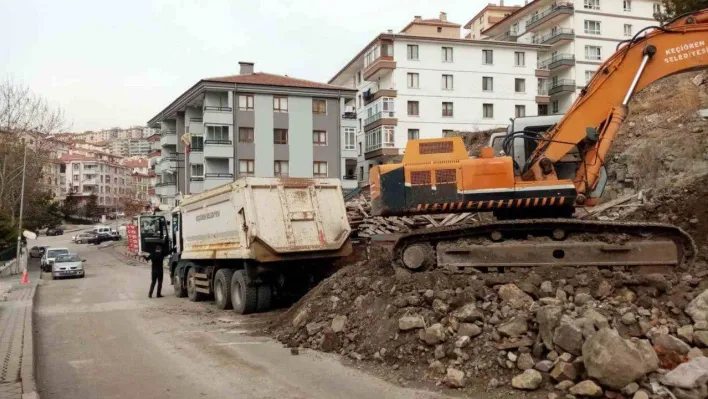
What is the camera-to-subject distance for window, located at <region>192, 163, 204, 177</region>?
47.7 meters

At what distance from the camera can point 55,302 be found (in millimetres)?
18250

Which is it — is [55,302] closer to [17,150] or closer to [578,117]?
[578,117]

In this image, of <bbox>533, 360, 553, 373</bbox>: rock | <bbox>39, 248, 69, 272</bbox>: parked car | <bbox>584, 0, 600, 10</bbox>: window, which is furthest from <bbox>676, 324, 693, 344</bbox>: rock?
<bbox>584, 0, 600, 10</bbox>: window

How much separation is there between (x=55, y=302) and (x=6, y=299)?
1301 millimetres

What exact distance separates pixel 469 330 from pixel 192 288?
11.5 m

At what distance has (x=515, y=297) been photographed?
771 cm

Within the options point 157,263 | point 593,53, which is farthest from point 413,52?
point 157,263

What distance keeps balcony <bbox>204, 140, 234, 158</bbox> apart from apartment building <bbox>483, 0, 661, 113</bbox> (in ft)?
95.5

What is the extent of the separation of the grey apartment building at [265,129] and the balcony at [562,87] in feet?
72.5

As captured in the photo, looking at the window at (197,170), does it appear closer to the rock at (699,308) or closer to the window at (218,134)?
the window at (218,134)

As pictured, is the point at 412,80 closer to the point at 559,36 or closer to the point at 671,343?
the point at 559,36

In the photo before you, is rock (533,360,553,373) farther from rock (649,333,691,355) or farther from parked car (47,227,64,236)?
parked car (47,227,64,236)

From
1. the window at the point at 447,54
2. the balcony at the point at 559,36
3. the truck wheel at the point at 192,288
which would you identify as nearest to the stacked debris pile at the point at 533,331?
the truck wheel at the point at 192,288

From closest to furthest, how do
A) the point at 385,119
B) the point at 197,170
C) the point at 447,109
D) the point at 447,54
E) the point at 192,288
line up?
the point at 192,288
the point at 197,170
the point at 385,119
the point at 447,54
the point at 447,109
